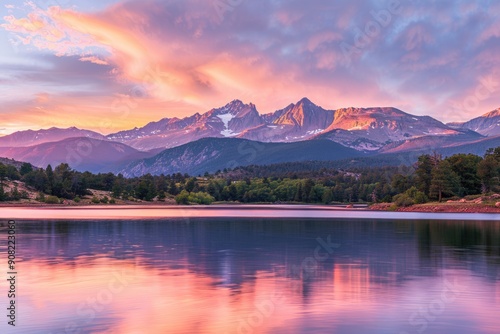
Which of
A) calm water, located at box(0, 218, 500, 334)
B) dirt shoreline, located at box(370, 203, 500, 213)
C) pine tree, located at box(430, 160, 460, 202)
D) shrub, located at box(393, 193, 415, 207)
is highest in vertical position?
pine tree, located at box(430, 160, 460, 202)

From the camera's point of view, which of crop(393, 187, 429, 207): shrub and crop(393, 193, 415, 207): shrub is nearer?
crop(393, 187, 429, 207): shrub

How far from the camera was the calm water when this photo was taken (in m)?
26.4

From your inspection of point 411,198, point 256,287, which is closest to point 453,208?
point 411,198

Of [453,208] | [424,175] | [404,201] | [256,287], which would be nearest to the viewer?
[256,287]

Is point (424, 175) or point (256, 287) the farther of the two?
point (424, 175)

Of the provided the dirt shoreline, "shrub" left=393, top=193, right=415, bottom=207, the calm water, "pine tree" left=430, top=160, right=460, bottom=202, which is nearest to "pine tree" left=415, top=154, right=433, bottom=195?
"shrub" left=393, top=193, right=415, bottom=207

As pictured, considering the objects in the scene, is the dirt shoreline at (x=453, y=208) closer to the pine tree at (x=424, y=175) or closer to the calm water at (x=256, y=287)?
the pine tree at (x=424, y=175)

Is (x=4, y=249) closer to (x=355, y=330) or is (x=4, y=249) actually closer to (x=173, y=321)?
(x=173, y=321)

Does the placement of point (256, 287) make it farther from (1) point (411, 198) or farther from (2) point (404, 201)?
(1) point (411, 198)

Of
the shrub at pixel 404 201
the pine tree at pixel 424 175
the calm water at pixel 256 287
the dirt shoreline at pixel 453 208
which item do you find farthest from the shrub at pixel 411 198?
the calm water at pixel 256 287

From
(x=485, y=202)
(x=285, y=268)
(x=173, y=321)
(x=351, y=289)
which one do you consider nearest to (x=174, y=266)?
(x=285, y=268)

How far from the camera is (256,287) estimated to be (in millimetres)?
35812

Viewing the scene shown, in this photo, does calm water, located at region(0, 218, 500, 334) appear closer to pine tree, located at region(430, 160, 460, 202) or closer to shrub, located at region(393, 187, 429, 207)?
pine tree, located at region(430, 160, 460, 202)

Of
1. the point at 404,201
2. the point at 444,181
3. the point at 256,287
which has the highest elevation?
the point at 444,181
